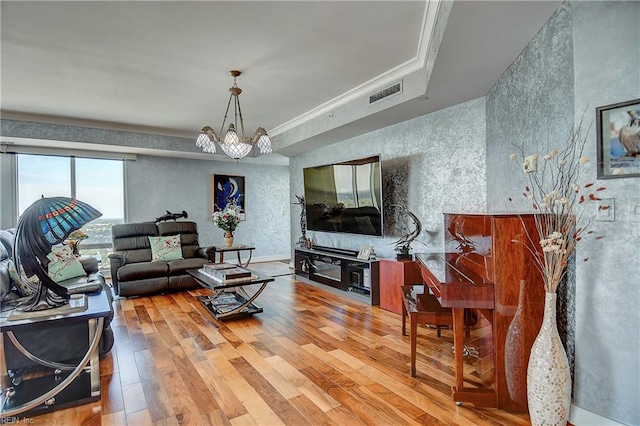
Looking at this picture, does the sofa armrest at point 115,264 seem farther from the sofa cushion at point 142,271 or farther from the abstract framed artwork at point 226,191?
the abstract framed artwork at point 226,191

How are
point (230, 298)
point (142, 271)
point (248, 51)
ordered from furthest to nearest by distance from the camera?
1. point (142, 271)
2. point (230, 298)
3. point (248, 51)

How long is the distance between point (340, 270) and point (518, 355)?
2.92 m

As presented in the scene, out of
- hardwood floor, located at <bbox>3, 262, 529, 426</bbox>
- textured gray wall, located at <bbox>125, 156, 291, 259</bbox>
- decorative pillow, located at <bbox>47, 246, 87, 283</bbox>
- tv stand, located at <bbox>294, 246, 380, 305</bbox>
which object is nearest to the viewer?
hardwood floor, located at <bbox>3, 262, 529, 426</bbox>

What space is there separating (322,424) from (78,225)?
204 cm

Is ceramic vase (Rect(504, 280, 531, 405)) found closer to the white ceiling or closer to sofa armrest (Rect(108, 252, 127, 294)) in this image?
the white ceiling

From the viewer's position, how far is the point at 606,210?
1.76 metres

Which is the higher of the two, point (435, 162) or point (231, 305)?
point (435, 162)

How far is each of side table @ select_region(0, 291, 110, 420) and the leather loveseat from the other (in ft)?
7.46

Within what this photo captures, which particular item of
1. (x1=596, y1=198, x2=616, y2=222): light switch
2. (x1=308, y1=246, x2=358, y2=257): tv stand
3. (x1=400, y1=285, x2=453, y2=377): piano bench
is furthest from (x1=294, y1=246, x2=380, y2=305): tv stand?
(x1=596, y1=198, x2=616, y2=222): light switch

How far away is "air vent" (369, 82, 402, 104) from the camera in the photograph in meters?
3.49

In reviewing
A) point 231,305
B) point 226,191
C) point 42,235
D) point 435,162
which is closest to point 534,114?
point 435,162

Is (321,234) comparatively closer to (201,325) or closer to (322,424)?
(201,325)

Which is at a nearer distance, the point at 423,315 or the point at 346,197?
the point at 423,315

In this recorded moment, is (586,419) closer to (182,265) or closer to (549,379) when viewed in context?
(549,379)
